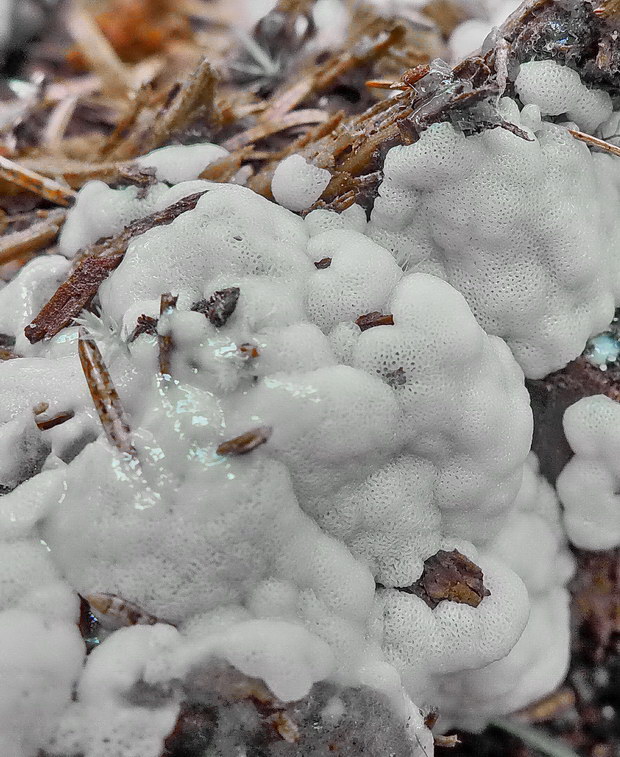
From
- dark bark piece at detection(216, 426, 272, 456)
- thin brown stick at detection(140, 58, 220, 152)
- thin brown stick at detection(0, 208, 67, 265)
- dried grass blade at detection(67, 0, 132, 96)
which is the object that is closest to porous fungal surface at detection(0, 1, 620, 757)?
dark bark piece at detection(216, 426, 272, 456)

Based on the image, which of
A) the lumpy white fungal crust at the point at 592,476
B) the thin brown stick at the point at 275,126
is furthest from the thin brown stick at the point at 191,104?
the lumpy white fungal crust at the point at 592,476

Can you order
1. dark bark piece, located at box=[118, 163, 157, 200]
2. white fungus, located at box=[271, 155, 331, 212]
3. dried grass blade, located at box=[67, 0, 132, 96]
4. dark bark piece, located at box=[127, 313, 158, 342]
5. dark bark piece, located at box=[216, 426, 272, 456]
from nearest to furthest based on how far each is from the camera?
1. dark bark piece, located at box=[216, 426, 272, 456]
2. dark bark piece, located at box=[127, 313, 158, 342]
3. white fungus, located at box=[271, 155, 331, 212]
4. dark bark piece, located at box=[118, 163, 157, 200]
5. dried grass blade, located at box=[67, 0, 132, 96]

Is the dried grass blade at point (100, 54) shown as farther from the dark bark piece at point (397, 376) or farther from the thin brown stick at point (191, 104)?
the dark bark piece at point (397, 376)

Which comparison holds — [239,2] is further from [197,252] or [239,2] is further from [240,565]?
[240,565]

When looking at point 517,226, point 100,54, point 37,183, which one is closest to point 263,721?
point 517,226

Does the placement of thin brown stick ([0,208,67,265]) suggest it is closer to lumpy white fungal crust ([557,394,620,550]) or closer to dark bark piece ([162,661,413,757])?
dark bark piece ([162,661,413,757])

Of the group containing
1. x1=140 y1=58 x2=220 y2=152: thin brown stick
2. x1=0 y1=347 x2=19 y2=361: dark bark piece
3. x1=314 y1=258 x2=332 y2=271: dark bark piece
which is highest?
x1=140 y1=58 x2=220 y2=152: thin brown stick

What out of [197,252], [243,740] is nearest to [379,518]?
[243,740]

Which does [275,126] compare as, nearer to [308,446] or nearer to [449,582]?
[308,446]
